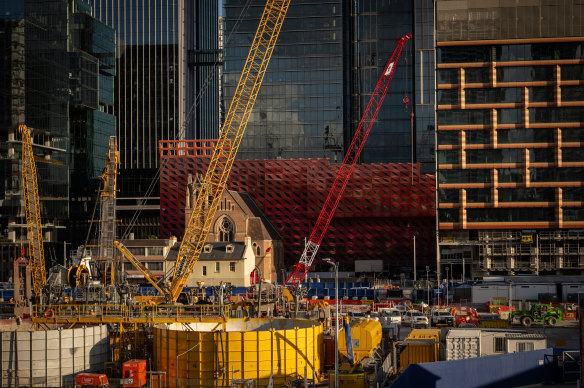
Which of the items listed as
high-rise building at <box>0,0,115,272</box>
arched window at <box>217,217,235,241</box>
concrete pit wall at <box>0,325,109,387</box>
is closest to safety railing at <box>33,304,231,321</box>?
concrete pit wall at <box>0,325,109,387</box>

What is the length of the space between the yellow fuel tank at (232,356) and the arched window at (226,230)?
9422 centimetres

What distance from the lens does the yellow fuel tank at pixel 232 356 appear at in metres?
53.3

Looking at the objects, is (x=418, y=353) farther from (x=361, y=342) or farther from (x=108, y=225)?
(x=108, y=225)

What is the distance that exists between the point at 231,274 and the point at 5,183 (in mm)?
48074

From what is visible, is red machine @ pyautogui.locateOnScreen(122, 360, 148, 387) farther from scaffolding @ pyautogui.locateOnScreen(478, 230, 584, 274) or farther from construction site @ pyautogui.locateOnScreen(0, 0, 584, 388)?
scaffolding @ pyautogui.locateOnScreen(478, 230, 584, 274)

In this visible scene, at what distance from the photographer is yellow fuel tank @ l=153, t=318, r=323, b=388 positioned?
53.3 metres

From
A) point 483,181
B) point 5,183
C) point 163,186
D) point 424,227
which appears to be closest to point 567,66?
point 483,181

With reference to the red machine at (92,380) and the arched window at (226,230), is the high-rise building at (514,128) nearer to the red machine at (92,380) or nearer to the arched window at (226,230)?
the arched window at (226,230)

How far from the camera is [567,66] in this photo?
143 m

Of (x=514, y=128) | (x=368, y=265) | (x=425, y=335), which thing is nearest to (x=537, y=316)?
(x=425, y=335)

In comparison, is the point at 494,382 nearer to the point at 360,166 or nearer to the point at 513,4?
the point at 513,4

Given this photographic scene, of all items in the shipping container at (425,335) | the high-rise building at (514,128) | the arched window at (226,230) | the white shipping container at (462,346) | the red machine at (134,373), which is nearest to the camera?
the red machine at (134,373)

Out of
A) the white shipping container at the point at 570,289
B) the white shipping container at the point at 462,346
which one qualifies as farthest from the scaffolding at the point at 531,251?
the white shipping container at the point at 462,346

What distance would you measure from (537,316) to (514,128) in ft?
210
